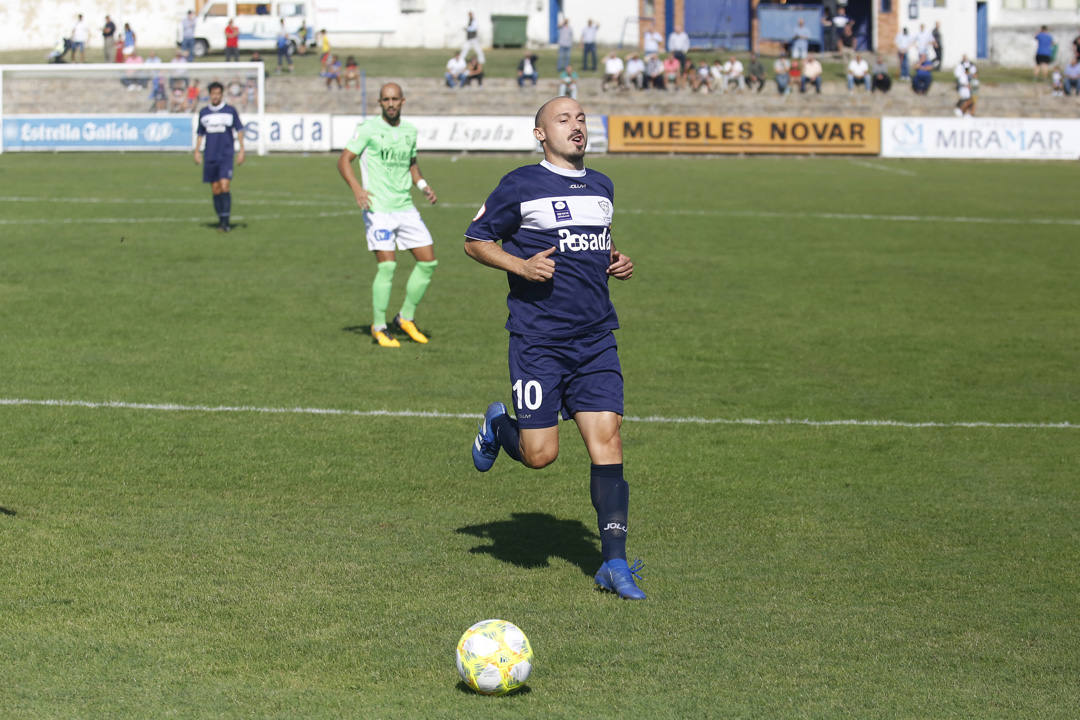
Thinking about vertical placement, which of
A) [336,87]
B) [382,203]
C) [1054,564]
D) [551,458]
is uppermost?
[336,87]

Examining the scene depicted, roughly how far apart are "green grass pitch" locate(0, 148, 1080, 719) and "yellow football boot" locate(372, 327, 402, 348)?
161 mm

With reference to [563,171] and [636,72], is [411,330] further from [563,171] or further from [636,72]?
[636,72]

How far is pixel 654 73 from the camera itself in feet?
157

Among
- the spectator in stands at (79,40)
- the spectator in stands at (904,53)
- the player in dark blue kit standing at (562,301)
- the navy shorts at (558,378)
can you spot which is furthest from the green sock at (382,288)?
the spectator in stands at (79,40)

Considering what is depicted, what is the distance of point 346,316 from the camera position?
1441cm

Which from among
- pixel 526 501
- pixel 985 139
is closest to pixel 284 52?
pixel 985 139

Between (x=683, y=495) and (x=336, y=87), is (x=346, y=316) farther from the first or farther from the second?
(x=336, y=87)

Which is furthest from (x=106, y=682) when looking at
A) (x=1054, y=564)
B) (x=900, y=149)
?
(x=900, y=149)

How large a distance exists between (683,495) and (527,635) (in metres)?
2.64

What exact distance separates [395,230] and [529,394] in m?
6.62

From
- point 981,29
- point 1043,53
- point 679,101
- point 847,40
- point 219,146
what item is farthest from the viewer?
point 981,29

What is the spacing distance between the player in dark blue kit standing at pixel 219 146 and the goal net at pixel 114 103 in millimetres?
19296

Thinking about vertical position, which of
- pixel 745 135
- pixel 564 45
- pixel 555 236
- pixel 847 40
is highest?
pixel 847 40

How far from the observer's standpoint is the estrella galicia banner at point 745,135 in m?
41.1
